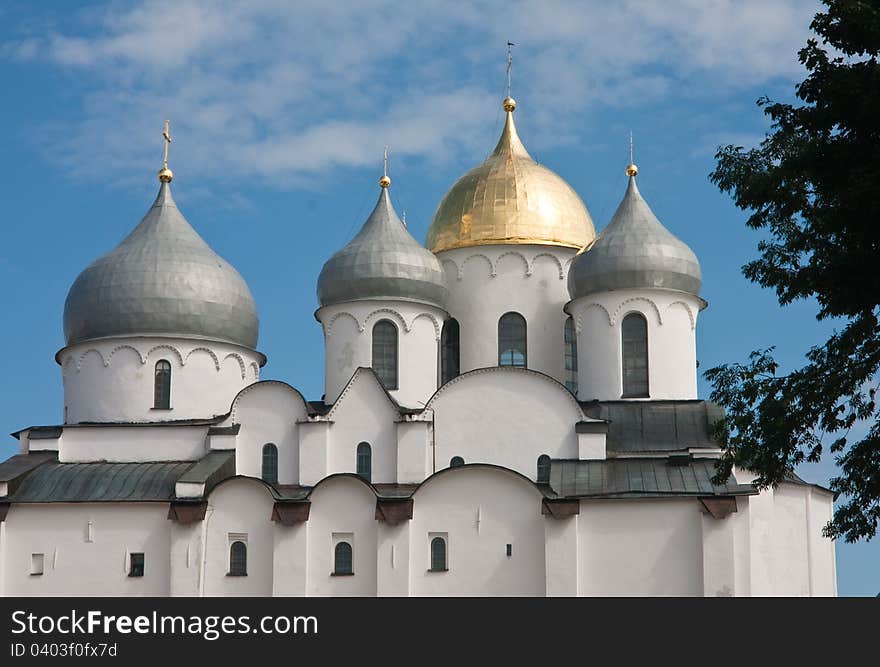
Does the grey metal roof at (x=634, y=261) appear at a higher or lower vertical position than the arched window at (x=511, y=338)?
higher

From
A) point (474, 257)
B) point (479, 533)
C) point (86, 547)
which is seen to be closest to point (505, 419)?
point (479, 533)

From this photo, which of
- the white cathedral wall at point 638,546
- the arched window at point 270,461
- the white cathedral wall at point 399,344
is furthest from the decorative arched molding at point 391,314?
the white cathedral wall at point 638,546

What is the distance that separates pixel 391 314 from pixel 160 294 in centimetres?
479

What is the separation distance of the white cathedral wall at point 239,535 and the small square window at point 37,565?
3.19 metres

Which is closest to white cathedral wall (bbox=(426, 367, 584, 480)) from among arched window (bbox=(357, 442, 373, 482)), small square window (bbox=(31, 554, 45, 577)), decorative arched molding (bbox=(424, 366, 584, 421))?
decorative arched molding (bbox=(424, 366, 584, 421))

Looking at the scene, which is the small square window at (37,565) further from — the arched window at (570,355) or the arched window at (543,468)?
the arched window at (570,355)

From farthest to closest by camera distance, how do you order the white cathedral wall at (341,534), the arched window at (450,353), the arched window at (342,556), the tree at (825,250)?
the arched window at (450,353) → the arched window at (342,556) → the white cathedral wall at (341,534) → the tree at (825,250)

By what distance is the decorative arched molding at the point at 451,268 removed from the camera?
35.3 meters

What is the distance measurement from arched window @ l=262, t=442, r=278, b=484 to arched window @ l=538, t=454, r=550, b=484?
5.14 meters

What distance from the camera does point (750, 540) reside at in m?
28.6

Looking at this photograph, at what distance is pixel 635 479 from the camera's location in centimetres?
2942
